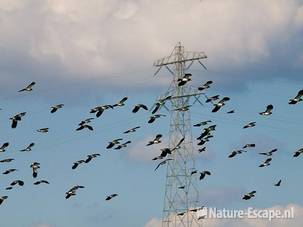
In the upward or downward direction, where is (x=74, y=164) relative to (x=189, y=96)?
downward

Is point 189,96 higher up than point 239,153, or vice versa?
point 189,96

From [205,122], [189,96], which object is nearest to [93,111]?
[205,122]

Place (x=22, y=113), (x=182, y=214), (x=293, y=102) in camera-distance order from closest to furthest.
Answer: (x=293, y=102) → (x=22, y=113) → (x=182, y=214)

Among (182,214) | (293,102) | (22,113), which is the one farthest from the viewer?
(182,214)

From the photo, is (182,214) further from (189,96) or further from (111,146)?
(111,146)

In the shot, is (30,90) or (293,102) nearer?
(293,102)

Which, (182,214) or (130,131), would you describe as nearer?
(130,131)

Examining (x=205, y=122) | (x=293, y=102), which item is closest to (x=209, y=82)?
(x=205, y=122)

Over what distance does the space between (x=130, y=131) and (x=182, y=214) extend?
129ft

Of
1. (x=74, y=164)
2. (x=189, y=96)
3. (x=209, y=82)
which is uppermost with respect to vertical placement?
(x=189, y=96)

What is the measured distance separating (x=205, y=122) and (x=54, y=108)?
1638 cm

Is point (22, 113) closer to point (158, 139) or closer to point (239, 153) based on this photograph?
point (158, 139)

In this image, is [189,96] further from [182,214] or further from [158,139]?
[158,139]

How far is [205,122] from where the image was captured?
334 feet
